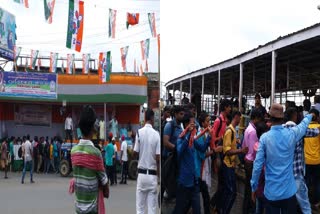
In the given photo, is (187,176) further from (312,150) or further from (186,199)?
(312,150)

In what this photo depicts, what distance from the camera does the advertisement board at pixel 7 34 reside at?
3.91 meters

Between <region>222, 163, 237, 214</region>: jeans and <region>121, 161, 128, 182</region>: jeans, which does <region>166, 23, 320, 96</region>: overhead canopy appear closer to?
<region>222, 163, 237, 214</region>: jeans

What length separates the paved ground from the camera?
12.3ft

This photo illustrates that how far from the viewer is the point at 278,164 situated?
3881 millimetres

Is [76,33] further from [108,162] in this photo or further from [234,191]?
[234,191]

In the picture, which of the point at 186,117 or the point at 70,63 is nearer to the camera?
the point at 70,63

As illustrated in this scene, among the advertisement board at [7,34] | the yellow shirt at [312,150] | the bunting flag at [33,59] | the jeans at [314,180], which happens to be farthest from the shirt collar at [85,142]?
the jeans at [314,180]

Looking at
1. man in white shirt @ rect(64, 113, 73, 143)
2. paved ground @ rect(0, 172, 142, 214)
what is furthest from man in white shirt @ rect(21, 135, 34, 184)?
man in white shirt @ rect(64, 113, 73, 143)

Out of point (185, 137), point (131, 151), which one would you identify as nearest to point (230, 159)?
point (185, 137)

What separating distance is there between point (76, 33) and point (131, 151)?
1.13m

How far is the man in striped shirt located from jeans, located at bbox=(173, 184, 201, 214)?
1.46m

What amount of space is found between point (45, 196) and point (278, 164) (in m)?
2.13

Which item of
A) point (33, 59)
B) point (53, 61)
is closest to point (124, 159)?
point (53, 61)

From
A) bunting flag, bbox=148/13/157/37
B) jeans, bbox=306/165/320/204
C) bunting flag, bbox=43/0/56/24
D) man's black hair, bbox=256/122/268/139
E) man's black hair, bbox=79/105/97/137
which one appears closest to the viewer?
man's black hair, bbox=79/105/97/137
